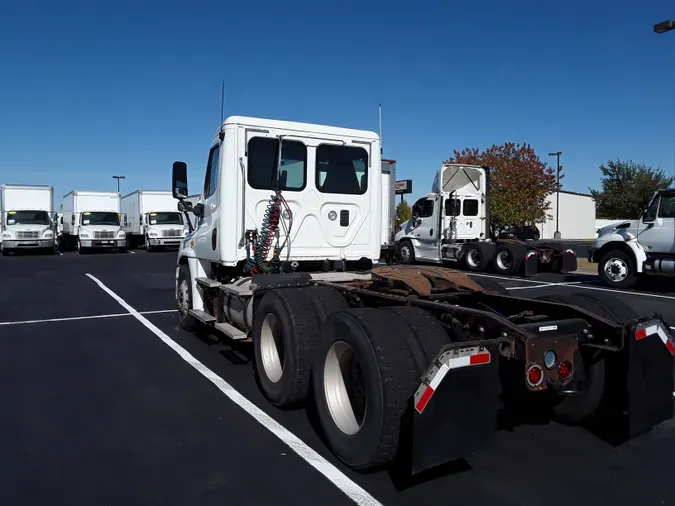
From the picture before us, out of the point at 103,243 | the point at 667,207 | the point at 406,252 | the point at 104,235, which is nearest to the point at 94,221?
the point at 104,235

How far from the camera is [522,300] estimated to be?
15.3 feet

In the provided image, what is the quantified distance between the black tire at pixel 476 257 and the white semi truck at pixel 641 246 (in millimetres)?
3756

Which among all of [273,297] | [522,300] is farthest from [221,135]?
[522,300]

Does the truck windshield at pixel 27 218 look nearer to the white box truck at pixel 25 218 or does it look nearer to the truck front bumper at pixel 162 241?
the white box truck at pixel 25 218

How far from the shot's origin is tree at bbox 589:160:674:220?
158ft

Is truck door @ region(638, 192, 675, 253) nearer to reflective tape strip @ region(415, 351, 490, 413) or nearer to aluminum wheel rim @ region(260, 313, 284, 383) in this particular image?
aluminum wheel rim @ region(260, 313, 284, 383)

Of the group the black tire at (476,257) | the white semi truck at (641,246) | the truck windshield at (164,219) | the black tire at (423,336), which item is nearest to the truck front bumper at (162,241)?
the truck windshield at (164,219)

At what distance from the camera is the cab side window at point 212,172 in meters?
6.98

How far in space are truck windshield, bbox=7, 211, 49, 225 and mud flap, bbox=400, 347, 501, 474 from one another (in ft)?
96.4

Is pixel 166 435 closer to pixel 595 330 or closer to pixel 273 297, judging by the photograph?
pixel 273 297

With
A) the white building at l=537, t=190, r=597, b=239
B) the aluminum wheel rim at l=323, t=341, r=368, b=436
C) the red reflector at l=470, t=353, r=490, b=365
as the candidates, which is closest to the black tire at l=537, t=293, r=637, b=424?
the red reflector at l=470, t=353, r=490, b=365

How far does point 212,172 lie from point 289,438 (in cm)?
Result: 400

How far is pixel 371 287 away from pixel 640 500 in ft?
8.75

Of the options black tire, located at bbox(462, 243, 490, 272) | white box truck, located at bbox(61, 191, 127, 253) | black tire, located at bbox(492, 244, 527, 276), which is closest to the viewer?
black tire, located at bbox(492, 244, 527, 276)
